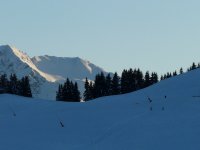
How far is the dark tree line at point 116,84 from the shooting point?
99.4m

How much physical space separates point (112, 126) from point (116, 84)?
80.4 m

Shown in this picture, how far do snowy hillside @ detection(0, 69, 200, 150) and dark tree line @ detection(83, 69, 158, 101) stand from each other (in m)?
68.7

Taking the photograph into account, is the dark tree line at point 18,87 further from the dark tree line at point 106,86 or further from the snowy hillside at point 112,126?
the snowy hillside at point 112,126

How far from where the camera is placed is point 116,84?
336 ft

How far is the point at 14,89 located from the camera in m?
102

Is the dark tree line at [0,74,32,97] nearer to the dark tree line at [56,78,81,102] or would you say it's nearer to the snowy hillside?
the dark tree line at [56,78,81,102]

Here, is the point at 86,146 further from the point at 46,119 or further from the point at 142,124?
the point at 46,119

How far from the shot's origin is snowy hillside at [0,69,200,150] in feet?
61.2

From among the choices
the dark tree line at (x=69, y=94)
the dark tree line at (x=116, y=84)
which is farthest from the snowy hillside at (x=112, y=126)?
the dark tree line at (x=116, y=84)

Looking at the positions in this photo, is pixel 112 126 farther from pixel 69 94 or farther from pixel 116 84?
pixel 116 84

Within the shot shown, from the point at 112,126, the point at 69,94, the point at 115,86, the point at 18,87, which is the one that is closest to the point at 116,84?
the point at 115,86

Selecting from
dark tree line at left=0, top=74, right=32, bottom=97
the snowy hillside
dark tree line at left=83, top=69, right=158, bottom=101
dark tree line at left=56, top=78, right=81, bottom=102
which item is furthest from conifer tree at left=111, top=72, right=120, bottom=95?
the snowy hillside

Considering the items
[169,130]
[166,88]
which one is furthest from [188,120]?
[166,88]

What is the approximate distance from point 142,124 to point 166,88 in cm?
1544
